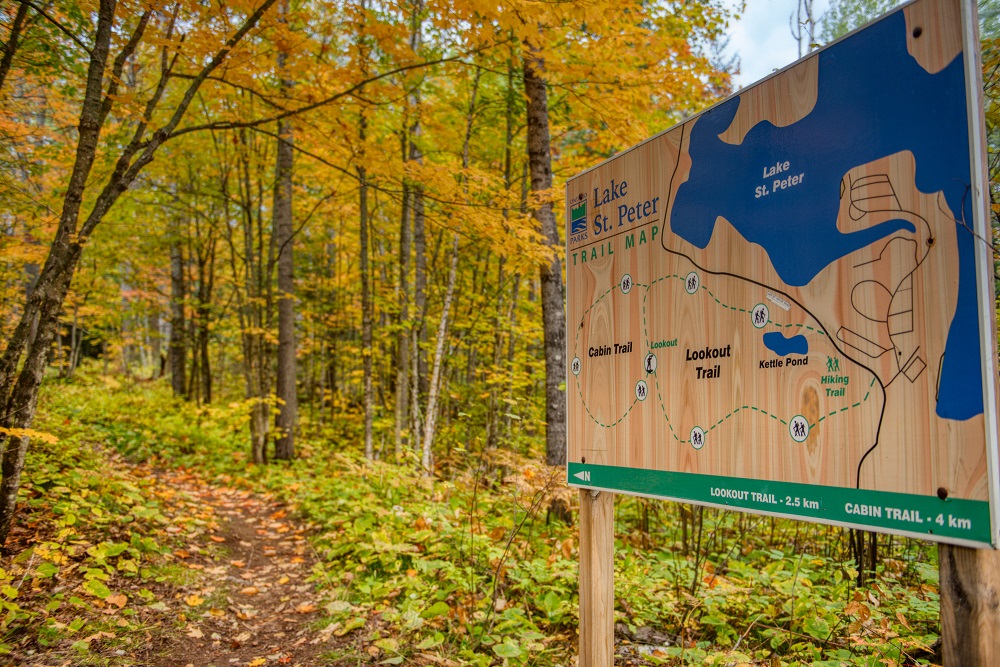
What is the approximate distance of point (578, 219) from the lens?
2781 mm

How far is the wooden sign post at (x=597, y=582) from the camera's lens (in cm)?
253

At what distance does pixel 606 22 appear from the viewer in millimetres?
4414

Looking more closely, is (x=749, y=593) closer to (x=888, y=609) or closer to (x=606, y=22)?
(x=888, y=609)

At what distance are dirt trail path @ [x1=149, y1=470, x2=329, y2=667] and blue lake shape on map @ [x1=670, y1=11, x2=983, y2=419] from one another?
382 centimetres

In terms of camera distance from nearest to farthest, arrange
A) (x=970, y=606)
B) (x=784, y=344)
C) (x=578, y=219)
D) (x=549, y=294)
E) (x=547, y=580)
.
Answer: (x=970, y=606) < (x=784, y=344) < (x=578, y=219) < (x=547, y=580) < (x=549, y=294)

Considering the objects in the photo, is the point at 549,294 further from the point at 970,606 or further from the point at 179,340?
the point at 179,340

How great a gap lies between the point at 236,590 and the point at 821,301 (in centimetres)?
517

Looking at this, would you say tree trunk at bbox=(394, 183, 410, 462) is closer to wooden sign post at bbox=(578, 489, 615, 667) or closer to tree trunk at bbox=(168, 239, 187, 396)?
wooden sign post at bbox=(578, 489, 615, 667)

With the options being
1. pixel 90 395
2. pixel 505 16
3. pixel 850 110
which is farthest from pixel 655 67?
pixel 90 395

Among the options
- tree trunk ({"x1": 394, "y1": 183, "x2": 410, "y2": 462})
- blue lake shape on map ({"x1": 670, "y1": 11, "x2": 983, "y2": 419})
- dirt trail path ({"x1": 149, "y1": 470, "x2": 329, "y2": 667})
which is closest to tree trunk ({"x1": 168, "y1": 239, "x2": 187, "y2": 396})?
tree trunk ({"x1": 394, "y1": 183, "x2": 410, "y2": 462})

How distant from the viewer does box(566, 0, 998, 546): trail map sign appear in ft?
4.73

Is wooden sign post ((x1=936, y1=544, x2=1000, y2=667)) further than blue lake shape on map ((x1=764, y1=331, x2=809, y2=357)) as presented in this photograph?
No

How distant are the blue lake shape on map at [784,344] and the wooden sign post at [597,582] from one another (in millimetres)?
1089

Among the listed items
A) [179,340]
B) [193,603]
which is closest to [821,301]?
[193,603]
